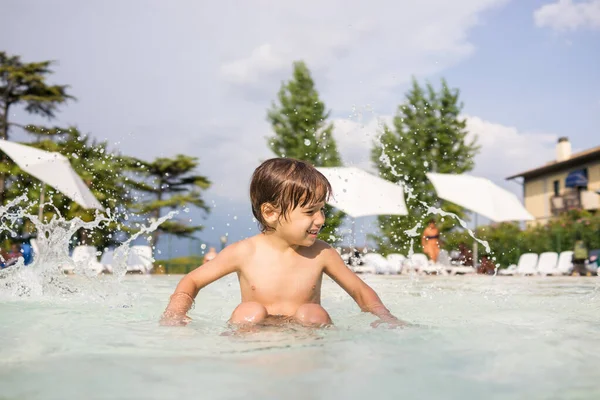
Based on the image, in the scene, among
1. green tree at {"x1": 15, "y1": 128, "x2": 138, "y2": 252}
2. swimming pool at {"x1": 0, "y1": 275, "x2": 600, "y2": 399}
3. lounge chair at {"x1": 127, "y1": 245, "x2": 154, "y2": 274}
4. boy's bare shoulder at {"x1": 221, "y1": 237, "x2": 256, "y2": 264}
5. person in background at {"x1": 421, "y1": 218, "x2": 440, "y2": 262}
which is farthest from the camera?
green tree at {"x1": 15, "y1": 128, "x2": 138, "y2": 252}

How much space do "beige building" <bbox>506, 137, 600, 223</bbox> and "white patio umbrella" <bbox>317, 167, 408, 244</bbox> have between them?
1713 cm

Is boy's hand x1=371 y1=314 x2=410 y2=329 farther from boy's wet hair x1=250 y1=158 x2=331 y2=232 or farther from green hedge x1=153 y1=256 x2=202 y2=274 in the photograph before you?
green hedge x1=153 y1=256 x2=202 y2=274

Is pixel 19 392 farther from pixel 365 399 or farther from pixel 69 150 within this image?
pixel 69 150

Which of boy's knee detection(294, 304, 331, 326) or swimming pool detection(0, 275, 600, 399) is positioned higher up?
boy's knee detection(294, 304, 331, 326)

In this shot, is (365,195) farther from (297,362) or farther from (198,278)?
(297,362)

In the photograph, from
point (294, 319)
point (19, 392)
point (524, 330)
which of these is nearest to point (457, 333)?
point (524, 330)

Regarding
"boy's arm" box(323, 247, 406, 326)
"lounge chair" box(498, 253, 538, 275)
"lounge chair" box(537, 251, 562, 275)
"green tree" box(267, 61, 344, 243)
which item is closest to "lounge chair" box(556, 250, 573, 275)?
"lounge chair" box(537, 251, 562, 275)

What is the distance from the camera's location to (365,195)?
1670cm

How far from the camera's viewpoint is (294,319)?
3.10 m

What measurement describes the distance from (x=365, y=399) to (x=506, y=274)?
1737 cm

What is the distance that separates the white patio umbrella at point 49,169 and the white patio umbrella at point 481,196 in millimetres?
9309

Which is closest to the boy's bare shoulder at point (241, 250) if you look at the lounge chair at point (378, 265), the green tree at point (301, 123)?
the lounge chair at point (378, 265)

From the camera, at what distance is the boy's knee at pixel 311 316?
305 centimetres

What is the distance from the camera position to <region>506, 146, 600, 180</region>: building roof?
107ft
